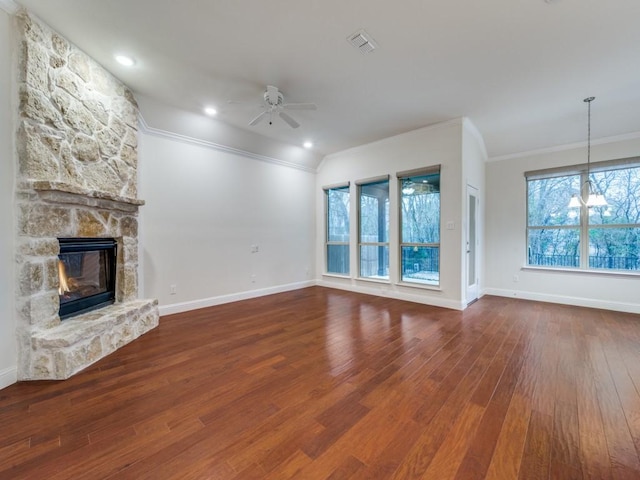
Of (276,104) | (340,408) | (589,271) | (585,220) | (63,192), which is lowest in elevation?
(340,408)

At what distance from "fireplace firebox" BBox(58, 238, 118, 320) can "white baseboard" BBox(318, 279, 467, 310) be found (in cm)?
399

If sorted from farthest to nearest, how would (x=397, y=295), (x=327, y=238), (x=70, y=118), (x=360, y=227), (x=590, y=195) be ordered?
(x=327, y=238) < (x=360, y=227) < (x=397, y=295) < (x=590, y=195) < (x=70, y=118)

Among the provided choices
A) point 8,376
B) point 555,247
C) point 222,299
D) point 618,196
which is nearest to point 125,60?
point 8,376

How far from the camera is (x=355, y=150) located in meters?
5.54

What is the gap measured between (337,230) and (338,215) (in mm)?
345

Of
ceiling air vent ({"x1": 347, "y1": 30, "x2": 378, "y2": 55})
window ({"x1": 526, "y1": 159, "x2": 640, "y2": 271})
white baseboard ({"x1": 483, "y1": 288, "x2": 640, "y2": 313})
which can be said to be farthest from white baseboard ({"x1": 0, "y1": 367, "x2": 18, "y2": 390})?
window ({"x1": 526, "y1": 159, "x2": 640, "y2": 271})

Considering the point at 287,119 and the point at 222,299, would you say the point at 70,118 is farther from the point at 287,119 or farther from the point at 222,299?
the point at 222,299

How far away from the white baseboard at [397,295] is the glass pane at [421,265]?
28cm

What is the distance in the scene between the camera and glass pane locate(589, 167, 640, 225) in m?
4.09

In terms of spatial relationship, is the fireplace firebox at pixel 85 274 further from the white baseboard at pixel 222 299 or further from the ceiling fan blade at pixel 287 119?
the ceiling fan blade at pixel 287 119

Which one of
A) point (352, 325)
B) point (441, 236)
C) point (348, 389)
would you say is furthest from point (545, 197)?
point (348, 389)

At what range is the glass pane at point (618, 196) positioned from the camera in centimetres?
409

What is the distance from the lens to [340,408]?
5.96ft

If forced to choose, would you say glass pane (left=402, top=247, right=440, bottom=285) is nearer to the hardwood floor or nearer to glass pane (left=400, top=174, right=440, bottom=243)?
glass pane (left=400, top=174, right=440, bottom=243)
